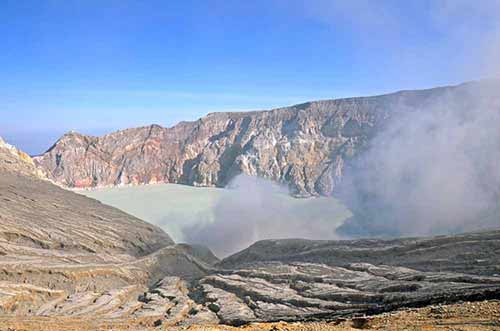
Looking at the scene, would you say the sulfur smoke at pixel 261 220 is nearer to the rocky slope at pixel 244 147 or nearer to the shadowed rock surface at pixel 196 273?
the rocky slope at pixel 244 147

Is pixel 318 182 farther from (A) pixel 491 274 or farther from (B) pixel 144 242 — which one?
(A) pixel 491 274

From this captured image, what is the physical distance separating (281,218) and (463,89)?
1642 inches

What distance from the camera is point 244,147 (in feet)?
345

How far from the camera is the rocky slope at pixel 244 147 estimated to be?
93.0 meters

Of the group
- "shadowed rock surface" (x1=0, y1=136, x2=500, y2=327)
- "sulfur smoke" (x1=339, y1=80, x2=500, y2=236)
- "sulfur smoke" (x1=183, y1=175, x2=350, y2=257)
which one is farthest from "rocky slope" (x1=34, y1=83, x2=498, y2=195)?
"shadowed rock surface" (x1=0, y1=136, x2=500, y2=327)

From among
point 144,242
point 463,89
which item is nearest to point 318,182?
A: point 463,89

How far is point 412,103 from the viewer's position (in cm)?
9131

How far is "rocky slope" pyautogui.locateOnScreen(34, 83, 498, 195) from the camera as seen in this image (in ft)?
305

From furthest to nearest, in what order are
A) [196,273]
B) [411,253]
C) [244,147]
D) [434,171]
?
[244,147] → [434,171] → [196,273] → [411,253]

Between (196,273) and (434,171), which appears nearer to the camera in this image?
(196,273)

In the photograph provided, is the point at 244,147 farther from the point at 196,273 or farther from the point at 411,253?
the point at 411,253

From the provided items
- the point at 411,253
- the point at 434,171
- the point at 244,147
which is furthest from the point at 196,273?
the point at 244,147

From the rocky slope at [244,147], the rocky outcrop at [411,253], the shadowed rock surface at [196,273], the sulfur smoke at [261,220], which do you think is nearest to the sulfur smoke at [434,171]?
the sulfur smoke at [261,220]

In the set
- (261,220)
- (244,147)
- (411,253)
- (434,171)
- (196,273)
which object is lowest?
(196,273)
